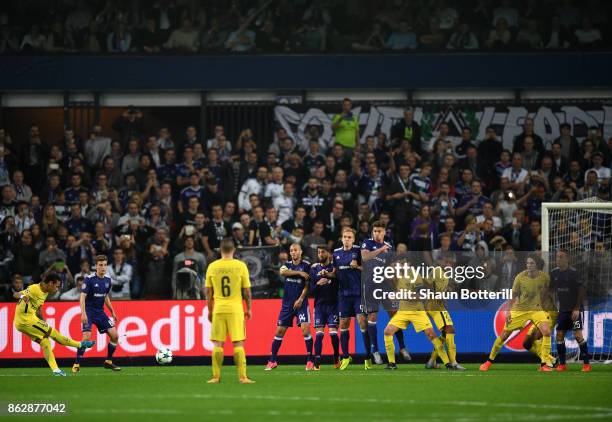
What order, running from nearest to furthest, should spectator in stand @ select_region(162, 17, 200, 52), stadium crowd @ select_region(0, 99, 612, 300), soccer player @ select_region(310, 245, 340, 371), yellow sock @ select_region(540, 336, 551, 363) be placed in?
yellow sock @ select_region(540, 336, 551, 363), soccer player @ select_region(310, 245, 340, 371), stadium crowd @ select_region(0, 99, 612, 300), spectator in stand @ select_region(162, 17, 200, 52)

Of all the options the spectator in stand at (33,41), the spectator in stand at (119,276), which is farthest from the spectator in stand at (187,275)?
the spectator in stand at (33,41)

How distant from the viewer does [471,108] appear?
3050 centimetres

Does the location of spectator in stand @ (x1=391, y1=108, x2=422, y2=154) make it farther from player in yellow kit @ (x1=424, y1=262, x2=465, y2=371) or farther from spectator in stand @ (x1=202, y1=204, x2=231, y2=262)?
player in yellow kit @ (x1=424, y1=262, x2=465, y2=371)

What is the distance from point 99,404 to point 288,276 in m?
7.02

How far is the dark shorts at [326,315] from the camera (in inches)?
838

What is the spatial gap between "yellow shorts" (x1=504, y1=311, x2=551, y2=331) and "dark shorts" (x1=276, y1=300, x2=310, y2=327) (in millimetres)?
3629

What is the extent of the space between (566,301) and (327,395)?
259 inches

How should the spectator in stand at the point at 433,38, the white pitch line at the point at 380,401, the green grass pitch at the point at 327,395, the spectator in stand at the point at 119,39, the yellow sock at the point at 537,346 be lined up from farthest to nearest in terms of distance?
1. the spectator in stand at the point at 119,39
2. the spectator in stand at the point at 433,38
3. the yellow sock at the point at 537,346
4. the white pitch line at the point at 380,401
5. the green grass pitch at the point at 327,395

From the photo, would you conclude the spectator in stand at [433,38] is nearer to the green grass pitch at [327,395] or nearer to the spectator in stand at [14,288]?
the green grass pitch at [327,395]

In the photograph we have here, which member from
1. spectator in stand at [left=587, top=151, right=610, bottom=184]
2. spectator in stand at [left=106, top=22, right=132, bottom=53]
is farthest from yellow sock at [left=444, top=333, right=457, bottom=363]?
spectator in stand at [left=106, top=22, right=132, bottom=53]

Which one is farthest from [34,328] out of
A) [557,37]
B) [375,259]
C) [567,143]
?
[557,37]

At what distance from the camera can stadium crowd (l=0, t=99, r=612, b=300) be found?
24.8 meters

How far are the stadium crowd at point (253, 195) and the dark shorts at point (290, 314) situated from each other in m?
2.97

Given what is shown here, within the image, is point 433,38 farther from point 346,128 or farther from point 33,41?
point 33,41
